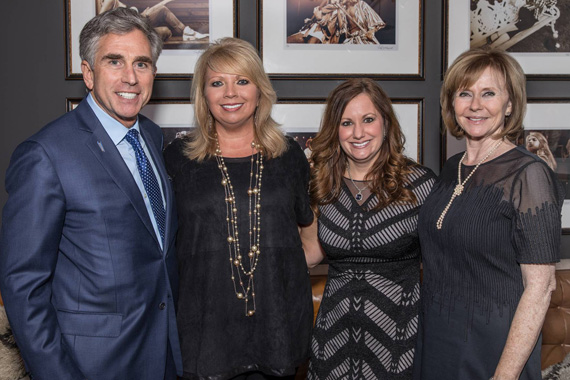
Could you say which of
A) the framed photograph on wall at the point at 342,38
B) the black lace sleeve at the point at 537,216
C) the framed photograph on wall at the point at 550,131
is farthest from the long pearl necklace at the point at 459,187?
the framed photograph on wall at the point at 550,131

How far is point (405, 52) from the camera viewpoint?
118 inches

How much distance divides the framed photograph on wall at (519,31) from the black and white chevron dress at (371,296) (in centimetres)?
115

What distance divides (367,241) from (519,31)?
5.71 feet

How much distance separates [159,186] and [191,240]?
280 mm

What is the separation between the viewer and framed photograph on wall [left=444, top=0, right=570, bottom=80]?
302 centimetres

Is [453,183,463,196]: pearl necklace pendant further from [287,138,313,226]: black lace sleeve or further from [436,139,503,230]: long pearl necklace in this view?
[287,138,313,226]: black lace sleeve

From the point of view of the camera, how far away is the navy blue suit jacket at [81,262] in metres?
1.53

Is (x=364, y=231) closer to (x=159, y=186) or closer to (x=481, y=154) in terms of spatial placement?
(x=481, y=154)

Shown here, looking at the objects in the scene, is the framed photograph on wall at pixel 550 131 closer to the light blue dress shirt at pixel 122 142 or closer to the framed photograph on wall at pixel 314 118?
the framed photograph on wall at pixel 314 118

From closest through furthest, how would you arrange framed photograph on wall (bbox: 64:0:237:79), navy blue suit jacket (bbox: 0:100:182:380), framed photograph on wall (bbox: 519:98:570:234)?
navy blue suit jacket (bbox: 0:100:182:380) < framed photograph on wall (bbox: 64:0:237:79) < framed photograph on wall (bbox: 519:98:570:234)

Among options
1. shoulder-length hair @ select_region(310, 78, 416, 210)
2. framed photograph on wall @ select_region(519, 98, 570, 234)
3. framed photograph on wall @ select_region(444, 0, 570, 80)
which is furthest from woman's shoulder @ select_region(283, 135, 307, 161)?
framed photograph on wall @ select_region(519, 98, 570, 234)

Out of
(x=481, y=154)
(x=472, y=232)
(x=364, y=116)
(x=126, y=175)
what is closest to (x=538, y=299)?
(x=472, y=232)

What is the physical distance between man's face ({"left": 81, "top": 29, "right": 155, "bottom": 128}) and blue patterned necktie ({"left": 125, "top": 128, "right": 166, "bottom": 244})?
0.28ft

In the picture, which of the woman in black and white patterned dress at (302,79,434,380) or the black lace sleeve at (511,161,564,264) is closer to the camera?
the black lace sleeve at (511,161,564,264)
